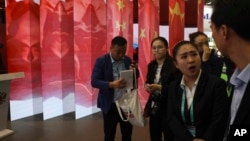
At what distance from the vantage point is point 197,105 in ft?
5.96

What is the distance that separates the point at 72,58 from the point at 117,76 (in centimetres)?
258

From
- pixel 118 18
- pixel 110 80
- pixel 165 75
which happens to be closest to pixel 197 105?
pixel 165 75

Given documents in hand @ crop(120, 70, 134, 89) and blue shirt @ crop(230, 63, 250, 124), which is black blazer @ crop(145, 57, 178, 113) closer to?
documents in hand @ crop(120, 70, 134, 89)

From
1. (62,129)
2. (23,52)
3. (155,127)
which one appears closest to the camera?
(155,127)

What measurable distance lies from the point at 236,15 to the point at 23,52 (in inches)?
184

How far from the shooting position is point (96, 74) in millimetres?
2982

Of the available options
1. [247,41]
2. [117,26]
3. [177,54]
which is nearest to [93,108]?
[117,26]

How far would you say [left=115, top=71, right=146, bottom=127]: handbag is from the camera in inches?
115

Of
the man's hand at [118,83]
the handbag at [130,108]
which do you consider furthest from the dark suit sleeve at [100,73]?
the handbag at [130,108]

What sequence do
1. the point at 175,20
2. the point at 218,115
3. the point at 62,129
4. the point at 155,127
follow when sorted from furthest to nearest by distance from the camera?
the point at 175,20 < the point at 62,129 < the point at 155,127 < the point at 218,115

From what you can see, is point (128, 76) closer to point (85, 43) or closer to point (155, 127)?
point (155, 127)

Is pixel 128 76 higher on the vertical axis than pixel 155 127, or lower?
higher

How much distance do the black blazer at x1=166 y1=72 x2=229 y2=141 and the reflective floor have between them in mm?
2309

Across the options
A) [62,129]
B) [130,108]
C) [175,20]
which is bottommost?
[62,129]
